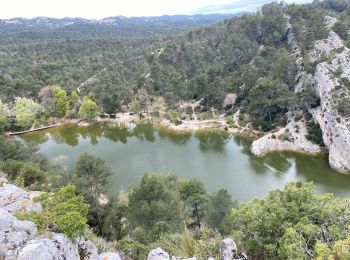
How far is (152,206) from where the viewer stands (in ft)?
73.3

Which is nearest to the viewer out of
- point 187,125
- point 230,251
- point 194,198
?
point 230,251

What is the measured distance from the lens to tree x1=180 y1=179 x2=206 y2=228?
26891 millimetres

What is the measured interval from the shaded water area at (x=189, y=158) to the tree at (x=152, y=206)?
12057 mm

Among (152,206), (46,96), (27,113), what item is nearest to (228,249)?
(152,206)

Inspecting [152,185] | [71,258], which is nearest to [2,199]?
[71,258]

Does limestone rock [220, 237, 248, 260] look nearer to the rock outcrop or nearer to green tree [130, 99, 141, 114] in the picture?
the rock outcrop

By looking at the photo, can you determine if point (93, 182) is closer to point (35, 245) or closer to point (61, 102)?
point (35, 245)

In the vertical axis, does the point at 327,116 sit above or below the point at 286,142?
above

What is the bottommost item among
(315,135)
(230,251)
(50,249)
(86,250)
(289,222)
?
(315,135)

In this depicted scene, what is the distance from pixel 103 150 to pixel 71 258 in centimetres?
3979

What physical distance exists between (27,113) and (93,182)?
1612 inches

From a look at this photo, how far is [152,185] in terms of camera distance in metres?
23.2

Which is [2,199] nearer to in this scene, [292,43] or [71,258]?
[71,258]

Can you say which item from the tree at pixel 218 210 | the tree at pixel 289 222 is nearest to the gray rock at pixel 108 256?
the tree at pixel 289 222
